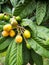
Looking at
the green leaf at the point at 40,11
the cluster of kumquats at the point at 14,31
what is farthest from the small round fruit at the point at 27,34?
the green leaf at the point at 40,11

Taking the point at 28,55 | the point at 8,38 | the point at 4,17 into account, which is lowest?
the point at 28,55

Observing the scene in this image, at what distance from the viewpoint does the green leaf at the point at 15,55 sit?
127 centimetres

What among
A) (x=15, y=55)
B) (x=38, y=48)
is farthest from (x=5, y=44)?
(x=38, y=48)

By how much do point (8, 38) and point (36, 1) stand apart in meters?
0.31

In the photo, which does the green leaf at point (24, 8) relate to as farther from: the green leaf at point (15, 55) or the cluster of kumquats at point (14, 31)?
the green leaf at point (15, 55)

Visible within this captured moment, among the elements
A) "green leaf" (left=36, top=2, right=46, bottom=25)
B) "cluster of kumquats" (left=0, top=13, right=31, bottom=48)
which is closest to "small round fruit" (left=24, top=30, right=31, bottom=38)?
"cluster of kumquats" (left=0, top=13, right=31, bottom=48)

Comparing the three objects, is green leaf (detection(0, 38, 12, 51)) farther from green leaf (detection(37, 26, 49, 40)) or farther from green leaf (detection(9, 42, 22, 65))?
green leaf (detection(37, 26, 49, 40))

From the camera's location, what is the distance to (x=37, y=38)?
49.0 inches

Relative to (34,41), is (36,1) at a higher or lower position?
higher

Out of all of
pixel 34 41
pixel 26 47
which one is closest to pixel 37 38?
pixel 34 41

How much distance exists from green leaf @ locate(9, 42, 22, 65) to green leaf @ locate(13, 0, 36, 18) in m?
0.21

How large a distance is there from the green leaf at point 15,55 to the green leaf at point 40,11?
0.65ft

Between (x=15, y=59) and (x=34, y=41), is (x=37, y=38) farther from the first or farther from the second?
(x=15, y=59)

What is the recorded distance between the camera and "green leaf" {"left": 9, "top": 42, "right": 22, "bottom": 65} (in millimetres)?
1271
